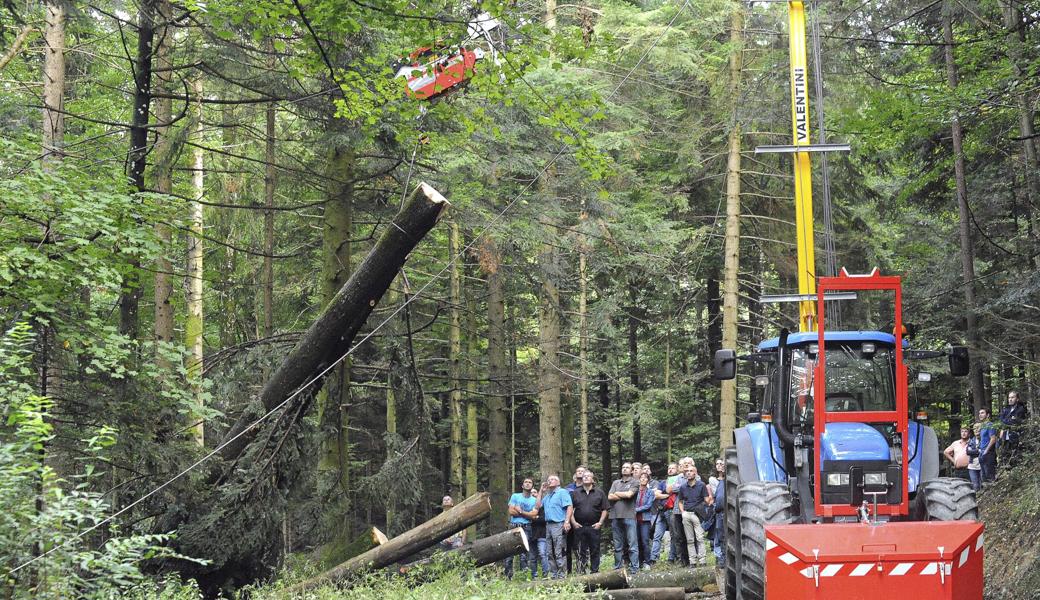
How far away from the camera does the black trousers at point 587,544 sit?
13.7m

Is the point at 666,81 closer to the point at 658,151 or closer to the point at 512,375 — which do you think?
the point at 658,151

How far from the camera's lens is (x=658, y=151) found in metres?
20.5

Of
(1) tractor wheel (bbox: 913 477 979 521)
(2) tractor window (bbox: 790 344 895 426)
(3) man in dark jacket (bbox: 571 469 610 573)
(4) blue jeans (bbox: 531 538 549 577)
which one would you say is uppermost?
(2) tractor window (bbox: 790 344 895 426)

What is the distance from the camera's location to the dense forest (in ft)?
26.2

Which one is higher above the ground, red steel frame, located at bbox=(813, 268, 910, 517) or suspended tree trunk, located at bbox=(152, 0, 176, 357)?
suspended tree trunk, located at bbox=(152, 0, 176, 357)

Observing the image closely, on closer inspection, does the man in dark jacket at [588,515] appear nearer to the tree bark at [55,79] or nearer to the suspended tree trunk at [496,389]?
the suspended tree trunk at [496,389]

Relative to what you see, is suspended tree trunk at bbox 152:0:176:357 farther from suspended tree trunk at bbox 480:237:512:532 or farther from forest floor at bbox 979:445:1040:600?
forest floor at bbox 979:445:1040:600

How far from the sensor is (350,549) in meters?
11.5

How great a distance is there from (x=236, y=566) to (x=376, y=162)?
6.38 metres

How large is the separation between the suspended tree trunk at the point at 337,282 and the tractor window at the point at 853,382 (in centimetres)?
602

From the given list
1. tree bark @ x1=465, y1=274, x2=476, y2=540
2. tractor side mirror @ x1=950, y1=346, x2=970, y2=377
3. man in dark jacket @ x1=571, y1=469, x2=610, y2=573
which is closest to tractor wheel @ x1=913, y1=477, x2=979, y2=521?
tractor side mirror @ x1=950, y1=346, x2=970, y2=377

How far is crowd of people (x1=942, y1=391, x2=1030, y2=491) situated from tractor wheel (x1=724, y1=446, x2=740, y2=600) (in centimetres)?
489

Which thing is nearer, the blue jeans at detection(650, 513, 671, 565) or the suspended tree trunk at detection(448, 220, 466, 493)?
the blue jeans at detection(650, 513, 671, 565)

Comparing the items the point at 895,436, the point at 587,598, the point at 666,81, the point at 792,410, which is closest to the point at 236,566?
the point at 587,598
